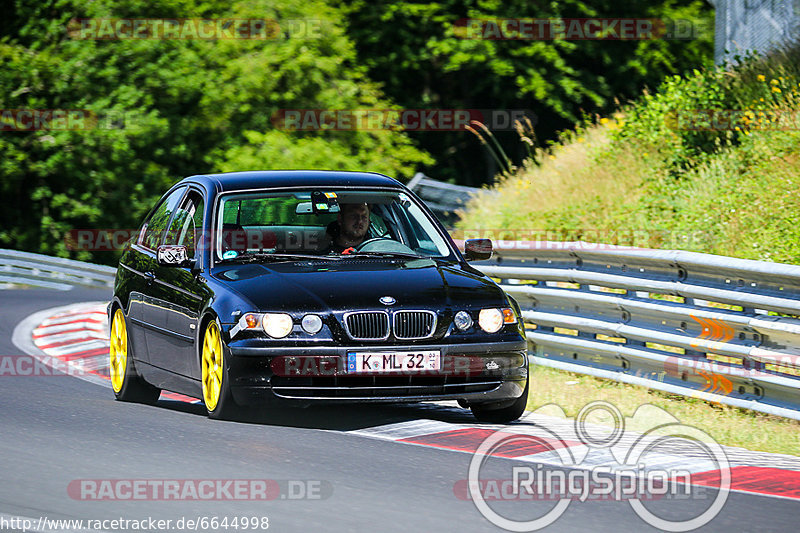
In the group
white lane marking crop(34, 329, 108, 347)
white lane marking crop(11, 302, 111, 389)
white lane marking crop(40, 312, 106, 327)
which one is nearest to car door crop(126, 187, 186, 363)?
white lane marking crop(11, 302, 111, 389)

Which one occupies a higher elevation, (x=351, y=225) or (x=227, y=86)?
(x=227, y=86)

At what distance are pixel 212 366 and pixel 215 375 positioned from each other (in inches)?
3.0

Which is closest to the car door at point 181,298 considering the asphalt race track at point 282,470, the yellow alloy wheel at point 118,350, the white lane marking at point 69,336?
the asphalt race track at point 282,470

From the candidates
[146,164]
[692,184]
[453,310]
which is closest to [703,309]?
[453,310]

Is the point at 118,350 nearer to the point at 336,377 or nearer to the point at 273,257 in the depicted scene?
the point at 273,257

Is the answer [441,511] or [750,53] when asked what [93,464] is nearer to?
[441,511]

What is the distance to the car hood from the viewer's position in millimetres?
8758

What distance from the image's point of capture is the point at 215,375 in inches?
356

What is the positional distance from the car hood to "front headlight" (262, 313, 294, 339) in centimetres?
5

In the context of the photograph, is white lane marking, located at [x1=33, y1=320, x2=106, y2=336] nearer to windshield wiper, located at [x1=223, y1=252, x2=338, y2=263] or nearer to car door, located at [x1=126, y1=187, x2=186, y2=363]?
car door, located at [x1=126, y1=187, x2=186, y2=363]

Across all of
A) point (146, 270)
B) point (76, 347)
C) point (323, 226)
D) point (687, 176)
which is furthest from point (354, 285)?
point (687, 176)

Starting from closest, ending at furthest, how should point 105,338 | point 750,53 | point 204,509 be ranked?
point 204,509
point 105,338
point 750,53

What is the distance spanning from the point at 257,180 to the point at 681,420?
3395 millimetres

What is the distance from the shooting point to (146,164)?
38.9m
